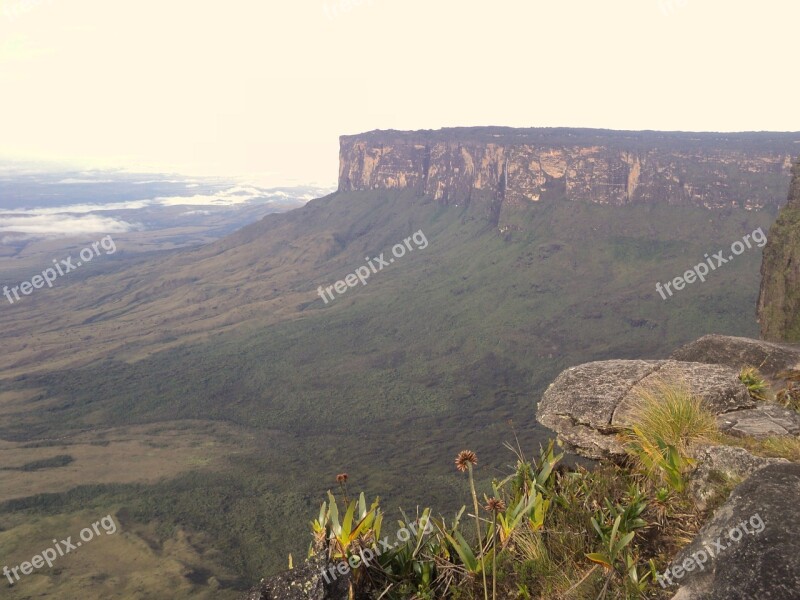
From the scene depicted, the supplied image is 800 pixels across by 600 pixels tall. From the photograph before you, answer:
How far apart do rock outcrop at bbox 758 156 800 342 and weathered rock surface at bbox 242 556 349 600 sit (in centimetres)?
3094

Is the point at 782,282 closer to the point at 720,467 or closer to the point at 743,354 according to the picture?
the point at 743,354

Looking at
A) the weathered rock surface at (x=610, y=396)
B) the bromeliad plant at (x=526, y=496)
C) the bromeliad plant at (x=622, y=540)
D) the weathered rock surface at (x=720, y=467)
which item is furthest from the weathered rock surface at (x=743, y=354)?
the bromeliad plant at (x=622, y=540)

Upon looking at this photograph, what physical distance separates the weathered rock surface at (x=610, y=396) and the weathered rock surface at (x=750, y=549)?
2.78m

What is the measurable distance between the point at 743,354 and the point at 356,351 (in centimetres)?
7790

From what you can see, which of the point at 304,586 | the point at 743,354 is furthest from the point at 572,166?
the point at 304,586

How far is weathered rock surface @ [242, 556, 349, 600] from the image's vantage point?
509cm

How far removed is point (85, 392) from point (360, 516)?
90.5m

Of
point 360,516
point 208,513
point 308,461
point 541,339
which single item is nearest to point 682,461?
point 360,516

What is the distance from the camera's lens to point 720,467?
5.67 meters

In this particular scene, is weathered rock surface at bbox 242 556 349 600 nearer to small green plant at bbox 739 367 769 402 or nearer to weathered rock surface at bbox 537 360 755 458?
weathered rock surface at bbox 537 360 755 458

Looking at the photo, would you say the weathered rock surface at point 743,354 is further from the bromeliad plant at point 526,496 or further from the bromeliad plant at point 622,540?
the bromeliad plant at point 622,540

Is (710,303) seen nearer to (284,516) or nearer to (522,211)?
(522,211)

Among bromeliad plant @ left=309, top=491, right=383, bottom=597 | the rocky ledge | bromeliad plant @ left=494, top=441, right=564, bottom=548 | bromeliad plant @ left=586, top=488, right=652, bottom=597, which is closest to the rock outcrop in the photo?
the rocky ledge

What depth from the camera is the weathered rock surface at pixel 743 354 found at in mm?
11875
